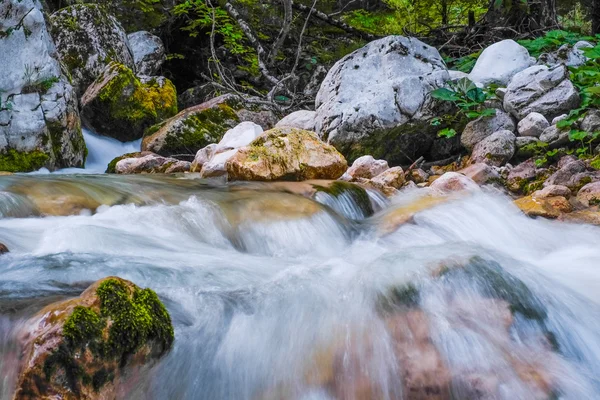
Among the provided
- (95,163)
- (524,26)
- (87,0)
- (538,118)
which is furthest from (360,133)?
(87,0)

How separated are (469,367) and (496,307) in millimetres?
504

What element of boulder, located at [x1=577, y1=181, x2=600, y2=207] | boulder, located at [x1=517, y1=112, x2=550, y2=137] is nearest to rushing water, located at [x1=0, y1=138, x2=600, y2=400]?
boulder, located at [x1=577, y1=181, x2=600, y2=207]

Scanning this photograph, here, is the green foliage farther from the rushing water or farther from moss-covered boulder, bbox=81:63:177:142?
moss-covered boulder, bbox=81:63:177:142

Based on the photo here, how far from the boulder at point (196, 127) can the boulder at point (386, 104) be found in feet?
5.77

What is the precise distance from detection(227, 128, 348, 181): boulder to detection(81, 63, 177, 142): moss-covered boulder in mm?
4236

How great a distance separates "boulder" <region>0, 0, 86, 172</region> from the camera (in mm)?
6840

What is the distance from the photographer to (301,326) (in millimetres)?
2438

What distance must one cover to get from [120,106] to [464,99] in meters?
5.98

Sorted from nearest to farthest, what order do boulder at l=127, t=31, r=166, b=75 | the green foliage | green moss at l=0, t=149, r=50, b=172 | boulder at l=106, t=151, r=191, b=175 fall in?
green moss at l=0, t=149, r=50, b=172
the green foliage
boulder at l=106, t=151, r=191, b=175
boulder at l=127, t=31, r=166, b=75

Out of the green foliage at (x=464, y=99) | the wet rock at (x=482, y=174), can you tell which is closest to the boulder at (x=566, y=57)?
the green foliage at (x=464, y=99)

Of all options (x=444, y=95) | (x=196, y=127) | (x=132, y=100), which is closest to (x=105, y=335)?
(x=444, y=95)

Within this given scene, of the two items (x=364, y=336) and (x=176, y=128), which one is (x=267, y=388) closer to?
(x=364, y=336)

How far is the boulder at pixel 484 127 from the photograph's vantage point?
686 cm

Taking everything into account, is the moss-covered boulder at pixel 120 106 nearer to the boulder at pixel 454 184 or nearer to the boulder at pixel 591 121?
the boulder at pixel 454 184
